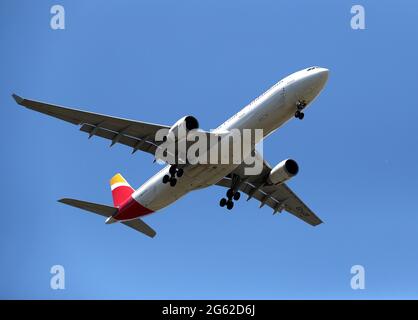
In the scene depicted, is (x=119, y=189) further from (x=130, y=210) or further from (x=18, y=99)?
(x=18, y=99)

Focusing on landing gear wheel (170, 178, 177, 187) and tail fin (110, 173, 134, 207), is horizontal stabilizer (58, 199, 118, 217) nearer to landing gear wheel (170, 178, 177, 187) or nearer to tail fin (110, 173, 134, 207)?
tail fin (110, 173, 134, 207)

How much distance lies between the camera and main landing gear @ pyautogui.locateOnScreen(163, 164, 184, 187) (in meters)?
35.8

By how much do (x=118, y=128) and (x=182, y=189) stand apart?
5.06 m

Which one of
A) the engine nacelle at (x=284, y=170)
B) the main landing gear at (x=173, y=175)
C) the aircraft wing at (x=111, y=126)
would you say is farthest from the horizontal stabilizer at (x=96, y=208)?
the engine nacelle at (x=284, y=170)

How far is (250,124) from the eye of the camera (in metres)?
33.6

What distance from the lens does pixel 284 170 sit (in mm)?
38250

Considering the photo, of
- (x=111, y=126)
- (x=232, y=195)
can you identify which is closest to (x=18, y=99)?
(x=111, y=126)

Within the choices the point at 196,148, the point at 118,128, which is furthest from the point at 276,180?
the point at 118,128

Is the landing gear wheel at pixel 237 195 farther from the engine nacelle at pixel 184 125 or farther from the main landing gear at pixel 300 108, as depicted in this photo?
the main landing gear at pixel 300 108

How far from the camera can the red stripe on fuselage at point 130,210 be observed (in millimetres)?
39281

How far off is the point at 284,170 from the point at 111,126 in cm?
1054

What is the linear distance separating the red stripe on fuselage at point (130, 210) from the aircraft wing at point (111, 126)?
3.51 metres
